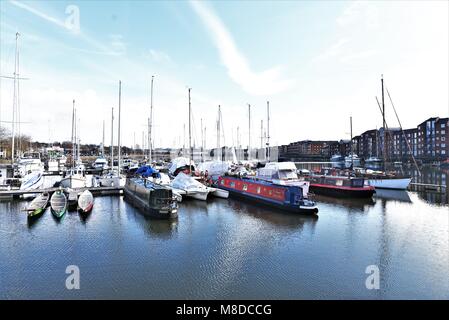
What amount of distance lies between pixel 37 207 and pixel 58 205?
2099 mm

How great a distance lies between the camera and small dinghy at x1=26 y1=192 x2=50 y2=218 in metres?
22.6

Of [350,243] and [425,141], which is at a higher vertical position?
[425,141]

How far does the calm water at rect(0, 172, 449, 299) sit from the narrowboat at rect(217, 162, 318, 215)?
1483 millimetres

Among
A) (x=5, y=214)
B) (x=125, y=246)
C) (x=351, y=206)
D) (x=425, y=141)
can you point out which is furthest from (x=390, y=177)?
(x=425, y=141)

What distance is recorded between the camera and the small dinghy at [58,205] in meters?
22.4

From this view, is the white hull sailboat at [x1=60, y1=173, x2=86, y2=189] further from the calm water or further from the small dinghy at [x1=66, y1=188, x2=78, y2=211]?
the calm water

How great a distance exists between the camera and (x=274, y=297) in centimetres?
1025

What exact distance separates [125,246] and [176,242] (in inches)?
123

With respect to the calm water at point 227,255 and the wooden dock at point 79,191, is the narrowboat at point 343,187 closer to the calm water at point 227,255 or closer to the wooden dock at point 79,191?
the calm water at point 227,255

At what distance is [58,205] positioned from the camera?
2361 centimetres

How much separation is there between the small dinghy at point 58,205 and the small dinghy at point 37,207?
125 centimetres

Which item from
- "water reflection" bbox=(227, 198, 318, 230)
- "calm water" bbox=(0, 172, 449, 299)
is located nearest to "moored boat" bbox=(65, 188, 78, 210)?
"calm water" bbox=(0, 172, 449, 299)

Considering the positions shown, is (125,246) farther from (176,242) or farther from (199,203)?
(199,203)
